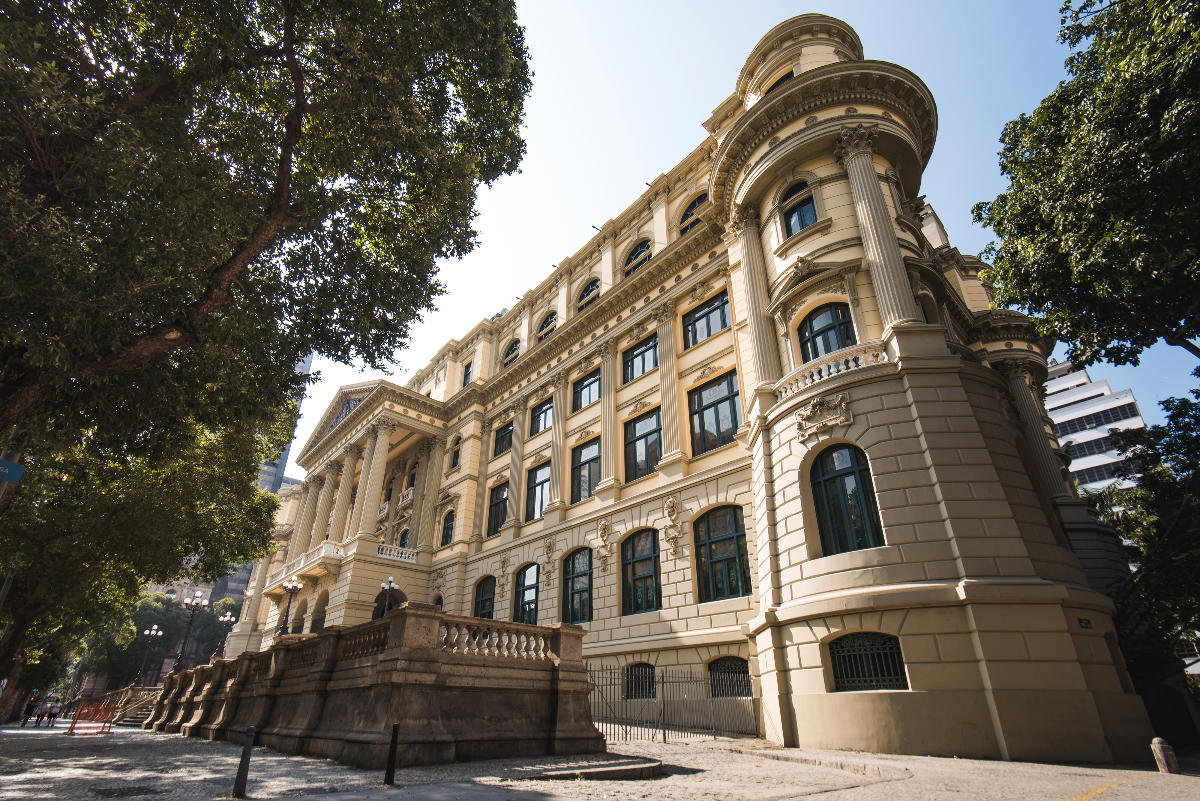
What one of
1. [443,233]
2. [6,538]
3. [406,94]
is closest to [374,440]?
[6,538]

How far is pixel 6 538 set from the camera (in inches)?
722

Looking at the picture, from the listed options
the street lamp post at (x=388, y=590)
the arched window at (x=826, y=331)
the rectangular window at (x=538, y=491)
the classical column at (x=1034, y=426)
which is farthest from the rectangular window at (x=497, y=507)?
the classical column at (x=1034, y=426)

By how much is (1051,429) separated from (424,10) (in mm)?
30978

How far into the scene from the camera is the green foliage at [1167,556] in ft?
52.7

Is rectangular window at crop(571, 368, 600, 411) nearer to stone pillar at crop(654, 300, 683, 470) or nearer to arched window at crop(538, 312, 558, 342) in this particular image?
stone pillar at crop(654, 300, 683, 470)

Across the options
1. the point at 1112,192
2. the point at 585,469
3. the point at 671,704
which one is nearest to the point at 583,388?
the point at 585,469

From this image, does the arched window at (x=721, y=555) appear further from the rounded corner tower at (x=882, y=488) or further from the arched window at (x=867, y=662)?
the arched window at (x=867, y=662)

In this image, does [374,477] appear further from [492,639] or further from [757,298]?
[492,639]

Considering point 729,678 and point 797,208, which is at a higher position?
point 797,208

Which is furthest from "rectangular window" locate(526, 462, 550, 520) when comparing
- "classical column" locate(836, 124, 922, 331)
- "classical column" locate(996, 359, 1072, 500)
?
"classical column" locate(996, 359, 1072, 500)

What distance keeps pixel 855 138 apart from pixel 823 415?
8915 mm

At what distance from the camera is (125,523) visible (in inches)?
771

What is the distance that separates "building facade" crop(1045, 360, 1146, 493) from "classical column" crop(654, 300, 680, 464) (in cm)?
6154

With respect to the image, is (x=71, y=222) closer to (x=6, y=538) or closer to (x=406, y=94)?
(x=406, y=94)
